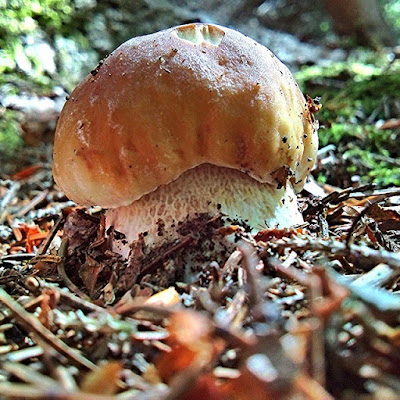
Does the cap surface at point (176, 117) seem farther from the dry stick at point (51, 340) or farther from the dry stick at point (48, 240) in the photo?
the dry stick at point (51, 340)

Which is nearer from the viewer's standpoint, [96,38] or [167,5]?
[96,38]

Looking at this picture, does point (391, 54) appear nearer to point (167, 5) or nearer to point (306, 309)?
point (167, 5)

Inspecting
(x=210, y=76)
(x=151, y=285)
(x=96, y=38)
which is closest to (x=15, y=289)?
(x=151, y=285)

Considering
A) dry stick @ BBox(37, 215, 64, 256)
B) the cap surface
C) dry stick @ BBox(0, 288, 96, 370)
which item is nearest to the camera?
dry stick @ BBox(0, 288, 96, 370)

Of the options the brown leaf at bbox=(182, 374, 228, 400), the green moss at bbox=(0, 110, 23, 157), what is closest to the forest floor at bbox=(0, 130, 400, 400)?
the brown leaf at bbox=(182, 374, 228, 400)

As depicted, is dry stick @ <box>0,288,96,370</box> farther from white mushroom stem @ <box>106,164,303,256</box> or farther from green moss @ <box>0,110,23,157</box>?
green moss @ <box>0,110,23,157</box>

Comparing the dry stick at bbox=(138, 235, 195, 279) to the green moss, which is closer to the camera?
the dry stick at bbox=(138, 235, 195, 279)

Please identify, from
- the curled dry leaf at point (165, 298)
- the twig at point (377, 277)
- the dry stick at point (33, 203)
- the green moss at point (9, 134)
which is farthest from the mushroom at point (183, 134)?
the green moss at point (9, 134)
